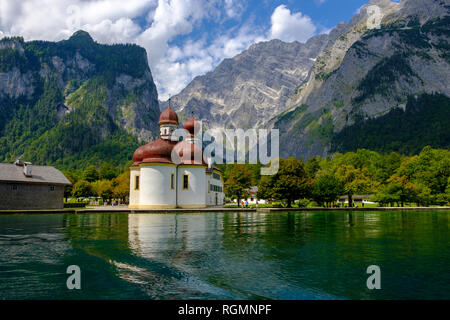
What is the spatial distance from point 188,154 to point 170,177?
16.2ft

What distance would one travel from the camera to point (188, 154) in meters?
54.2

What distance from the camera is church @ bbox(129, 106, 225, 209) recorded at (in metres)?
50.8

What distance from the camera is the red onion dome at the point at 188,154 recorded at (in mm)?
53844

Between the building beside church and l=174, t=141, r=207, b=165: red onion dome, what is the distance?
62.5 feet

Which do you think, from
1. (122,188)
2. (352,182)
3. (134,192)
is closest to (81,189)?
(122,188)

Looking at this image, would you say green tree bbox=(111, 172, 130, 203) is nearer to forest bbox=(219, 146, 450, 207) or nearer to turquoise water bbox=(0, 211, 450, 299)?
forest bbox=(219, 146, 450, 207)

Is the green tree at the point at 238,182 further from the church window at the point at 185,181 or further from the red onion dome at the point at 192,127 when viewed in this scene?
the church window at the point at 185,181

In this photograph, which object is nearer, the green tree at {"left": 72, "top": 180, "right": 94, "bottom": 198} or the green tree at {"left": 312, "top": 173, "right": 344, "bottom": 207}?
the green tree at {"left": 312, "top": 173, "right": 344, "bottom": 207}

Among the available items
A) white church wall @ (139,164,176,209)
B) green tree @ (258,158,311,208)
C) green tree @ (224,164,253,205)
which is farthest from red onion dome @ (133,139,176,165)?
green tree @ (258,158,311,208)

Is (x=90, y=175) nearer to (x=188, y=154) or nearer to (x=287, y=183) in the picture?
(x=188, y=154)

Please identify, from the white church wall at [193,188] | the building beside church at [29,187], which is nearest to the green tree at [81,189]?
the building beside church at [29,187]

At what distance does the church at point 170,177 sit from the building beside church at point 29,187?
1176 cm

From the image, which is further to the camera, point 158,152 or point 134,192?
point 134,192
